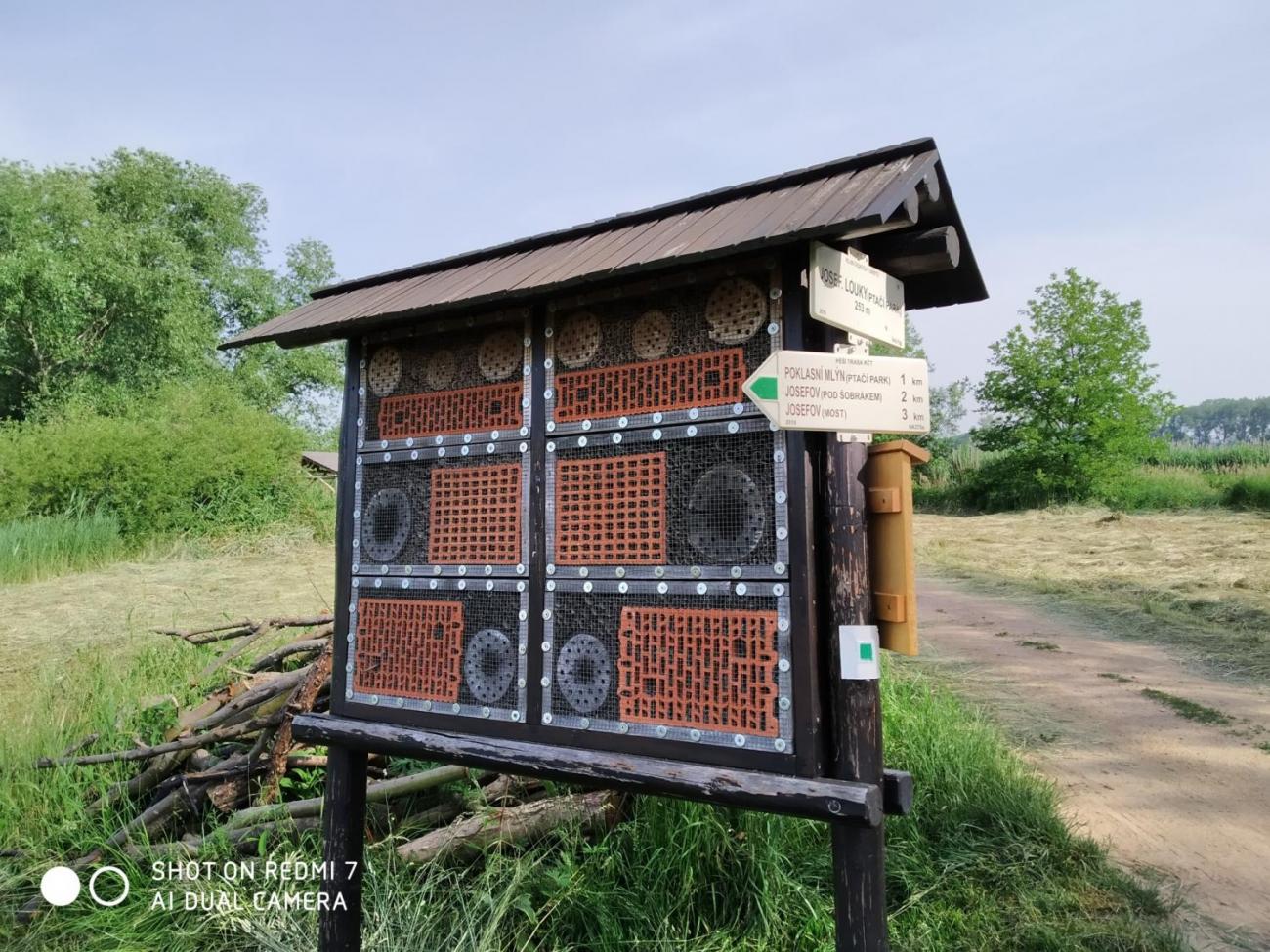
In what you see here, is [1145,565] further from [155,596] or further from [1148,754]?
[155,596]

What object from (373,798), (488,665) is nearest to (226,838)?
(373,798)

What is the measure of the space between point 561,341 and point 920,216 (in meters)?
1.41

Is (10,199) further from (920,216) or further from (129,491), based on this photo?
(920,216)

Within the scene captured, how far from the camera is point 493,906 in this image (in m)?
3.56

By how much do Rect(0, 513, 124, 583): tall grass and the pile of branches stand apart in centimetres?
779

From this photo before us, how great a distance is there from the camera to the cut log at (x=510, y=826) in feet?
13.1

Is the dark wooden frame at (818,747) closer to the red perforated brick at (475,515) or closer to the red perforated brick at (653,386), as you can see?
the red perforated brick at (653,386)

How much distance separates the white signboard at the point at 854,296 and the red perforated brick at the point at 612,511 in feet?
2.49

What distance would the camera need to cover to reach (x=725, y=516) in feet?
9.01

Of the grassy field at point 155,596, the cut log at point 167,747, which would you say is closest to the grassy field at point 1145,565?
the cut log at point 167,747

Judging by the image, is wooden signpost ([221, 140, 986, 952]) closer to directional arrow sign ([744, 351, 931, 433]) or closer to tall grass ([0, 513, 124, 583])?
directional arrow sign ([744, 351, 931, 433])

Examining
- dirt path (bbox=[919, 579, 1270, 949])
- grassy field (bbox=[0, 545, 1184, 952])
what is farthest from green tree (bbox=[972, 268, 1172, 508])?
grassy field (bbox=[0, 545, 1184, 952])

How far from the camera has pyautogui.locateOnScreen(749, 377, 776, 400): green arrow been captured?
2500 mm

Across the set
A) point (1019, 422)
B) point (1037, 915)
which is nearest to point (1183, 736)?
point (1037, 915)
